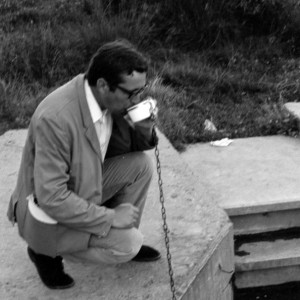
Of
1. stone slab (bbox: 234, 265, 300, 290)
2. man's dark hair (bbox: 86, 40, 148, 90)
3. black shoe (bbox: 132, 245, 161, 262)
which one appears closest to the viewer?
man's dark hair (bbox: 86, 40, 148, 90)

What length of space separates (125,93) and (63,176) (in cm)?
44

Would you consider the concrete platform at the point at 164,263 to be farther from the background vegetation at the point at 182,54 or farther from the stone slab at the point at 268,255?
the background vegetation at the point at 182,54

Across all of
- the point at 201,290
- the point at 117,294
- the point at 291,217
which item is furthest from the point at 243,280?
the point at 117,294

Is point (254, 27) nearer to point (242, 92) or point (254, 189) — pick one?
point (242, 92)

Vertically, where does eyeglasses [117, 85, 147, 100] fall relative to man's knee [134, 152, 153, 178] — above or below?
above

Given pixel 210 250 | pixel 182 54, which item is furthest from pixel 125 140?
pixel 182 54

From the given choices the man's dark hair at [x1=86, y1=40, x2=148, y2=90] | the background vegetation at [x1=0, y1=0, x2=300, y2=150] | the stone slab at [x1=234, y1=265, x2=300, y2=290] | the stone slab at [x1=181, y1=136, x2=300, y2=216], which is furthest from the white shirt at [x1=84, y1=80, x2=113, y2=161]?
the background vegetation at [x1=0, y1=0, x2=300, y2=150]

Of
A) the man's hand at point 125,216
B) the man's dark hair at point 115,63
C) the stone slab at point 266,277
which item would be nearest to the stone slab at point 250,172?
the stone slab at point 266,277

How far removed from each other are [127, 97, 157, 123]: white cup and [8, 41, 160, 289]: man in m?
0.05

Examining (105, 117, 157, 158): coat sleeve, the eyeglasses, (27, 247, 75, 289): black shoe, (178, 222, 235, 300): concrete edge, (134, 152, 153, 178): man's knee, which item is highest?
the eyeglasses

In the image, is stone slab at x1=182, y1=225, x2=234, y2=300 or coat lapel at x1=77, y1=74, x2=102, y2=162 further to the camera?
stone slab at x1=182, y1=225, x2=234, y2=300

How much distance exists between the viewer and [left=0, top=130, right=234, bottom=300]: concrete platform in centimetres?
341

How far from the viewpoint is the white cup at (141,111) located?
3176mm

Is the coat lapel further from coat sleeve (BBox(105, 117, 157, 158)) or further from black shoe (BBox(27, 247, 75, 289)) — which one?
black shoe (BBox(27, 247, 75, 289))
